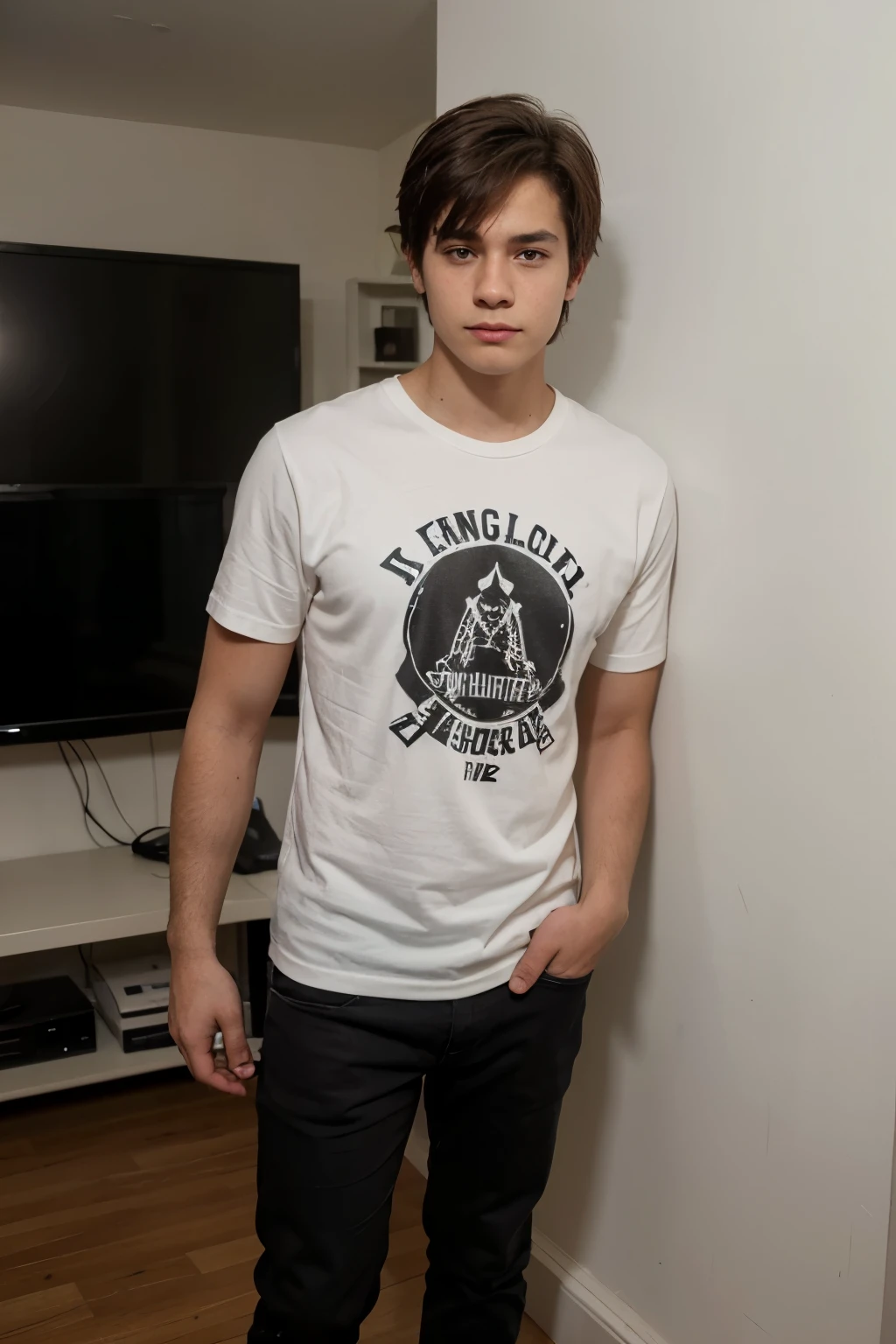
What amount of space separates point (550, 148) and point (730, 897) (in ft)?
2.88

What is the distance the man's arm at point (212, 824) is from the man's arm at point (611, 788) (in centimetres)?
40

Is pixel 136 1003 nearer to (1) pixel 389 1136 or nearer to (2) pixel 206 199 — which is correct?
(1) pixel 389 1136

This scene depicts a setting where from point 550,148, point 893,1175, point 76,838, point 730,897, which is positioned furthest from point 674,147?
point 76,838

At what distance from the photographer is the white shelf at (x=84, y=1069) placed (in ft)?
8.24

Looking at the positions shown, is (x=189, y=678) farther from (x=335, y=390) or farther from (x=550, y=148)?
(x=550, y=148)

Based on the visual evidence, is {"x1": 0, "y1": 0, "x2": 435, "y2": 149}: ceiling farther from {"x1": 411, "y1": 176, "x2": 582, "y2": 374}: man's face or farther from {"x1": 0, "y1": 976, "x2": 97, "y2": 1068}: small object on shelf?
{"x1": 0, "y1": 976, "x2": 97, "y2": 1068}: small object on shelf

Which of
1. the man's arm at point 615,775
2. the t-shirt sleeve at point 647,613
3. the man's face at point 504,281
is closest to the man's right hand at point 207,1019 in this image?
the man's arm at point 615,775

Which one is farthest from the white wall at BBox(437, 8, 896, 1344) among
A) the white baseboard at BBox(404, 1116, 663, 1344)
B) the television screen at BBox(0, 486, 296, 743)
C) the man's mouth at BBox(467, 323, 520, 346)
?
the television screen at BBox(0, 486, 296, 743)

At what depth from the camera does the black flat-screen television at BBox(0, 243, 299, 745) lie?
2.64 meters

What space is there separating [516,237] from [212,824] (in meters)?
0.71

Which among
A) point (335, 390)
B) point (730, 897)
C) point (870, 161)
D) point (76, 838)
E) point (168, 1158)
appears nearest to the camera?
point (870, 161)

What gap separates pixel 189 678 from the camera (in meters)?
2.83

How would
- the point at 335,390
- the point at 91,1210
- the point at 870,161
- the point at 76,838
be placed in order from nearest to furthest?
the point at 870,161
the point at 91,1210
the point at 76,838
the point at 335,390

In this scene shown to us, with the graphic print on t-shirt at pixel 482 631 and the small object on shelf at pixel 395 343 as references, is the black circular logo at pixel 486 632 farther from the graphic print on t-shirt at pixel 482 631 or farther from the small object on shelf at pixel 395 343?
the small object on shelf at pixel 395 343
